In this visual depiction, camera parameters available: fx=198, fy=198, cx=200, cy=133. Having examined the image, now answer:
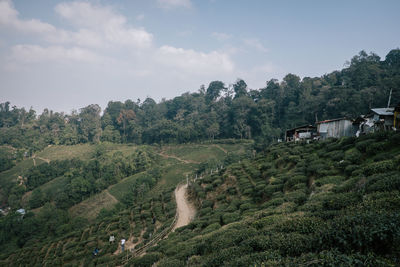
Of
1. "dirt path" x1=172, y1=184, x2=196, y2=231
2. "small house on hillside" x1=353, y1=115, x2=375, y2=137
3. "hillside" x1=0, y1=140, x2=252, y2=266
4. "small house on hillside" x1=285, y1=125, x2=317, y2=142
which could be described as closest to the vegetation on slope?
"small house on hillside" x1=353, y1=115, x2=375, y2=137

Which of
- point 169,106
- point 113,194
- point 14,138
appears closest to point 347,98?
point 113,194

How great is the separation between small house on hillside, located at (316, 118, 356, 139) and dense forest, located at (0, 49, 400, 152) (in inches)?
727

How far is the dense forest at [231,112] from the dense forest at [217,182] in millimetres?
405

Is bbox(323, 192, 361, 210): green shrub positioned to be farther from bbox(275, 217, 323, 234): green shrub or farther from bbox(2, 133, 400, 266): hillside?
bbox(275, 217, 323, 234): green shrub

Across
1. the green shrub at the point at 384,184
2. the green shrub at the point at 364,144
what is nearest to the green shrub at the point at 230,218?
the green shrub at the point at 384,184

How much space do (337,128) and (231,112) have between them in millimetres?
43186

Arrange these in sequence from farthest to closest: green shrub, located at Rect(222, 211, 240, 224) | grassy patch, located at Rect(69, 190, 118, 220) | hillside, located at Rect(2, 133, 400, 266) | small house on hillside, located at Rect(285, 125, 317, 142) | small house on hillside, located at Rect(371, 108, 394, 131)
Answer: grassy patch, located at Rect(69, 190, 118, 220)
small house on hillside, located at Rect(285, 125, 317, 142)
small house on hillside, located at Rect(371, 108, 394, 131)
green shrub, located at Rect(222, 211, 240, 224)
hillside, located at Rect(2, 133, 400, 266)

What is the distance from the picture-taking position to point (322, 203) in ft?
27.2

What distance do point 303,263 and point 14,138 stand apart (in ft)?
353

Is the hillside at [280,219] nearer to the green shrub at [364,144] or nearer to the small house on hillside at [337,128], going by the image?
the green shrub at [364,144]

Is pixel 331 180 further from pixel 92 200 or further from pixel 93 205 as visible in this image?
pixel 92 200

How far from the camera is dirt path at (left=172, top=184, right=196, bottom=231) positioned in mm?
21594

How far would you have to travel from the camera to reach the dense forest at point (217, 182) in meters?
6.02

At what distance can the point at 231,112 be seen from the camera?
6475 cm
